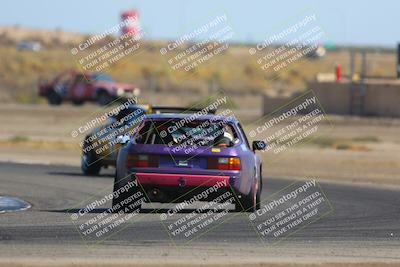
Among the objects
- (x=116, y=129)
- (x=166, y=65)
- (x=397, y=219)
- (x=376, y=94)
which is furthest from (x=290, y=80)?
(x=397, y=219)

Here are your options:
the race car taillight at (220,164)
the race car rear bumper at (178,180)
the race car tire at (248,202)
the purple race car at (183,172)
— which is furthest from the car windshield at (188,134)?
the race car tire at (248,202)

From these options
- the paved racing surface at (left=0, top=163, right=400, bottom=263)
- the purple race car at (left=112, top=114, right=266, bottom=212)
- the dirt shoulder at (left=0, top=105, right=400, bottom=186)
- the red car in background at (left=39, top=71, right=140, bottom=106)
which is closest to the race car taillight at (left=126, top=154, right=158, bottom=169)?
the purple race car at (left=112, top=114, right=266, bottom=212)

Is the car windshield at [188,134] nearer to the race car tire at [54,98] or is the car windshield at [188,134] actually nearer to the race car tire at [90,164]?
the race car tire at [90,164]

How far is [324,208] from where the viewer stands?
58.2 ft

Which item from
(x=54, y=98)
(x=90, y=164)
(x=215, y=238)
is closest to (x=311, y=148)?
(x=90, y=164)

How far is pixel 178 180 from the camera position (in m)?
15.5

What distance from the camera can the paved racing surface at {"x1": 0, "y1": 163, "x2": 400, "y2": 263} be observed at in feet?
38.9

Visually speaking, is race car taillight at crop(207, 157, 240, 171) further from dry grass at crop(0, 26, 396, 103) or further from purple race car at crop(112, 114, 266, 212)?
dry grass at crop(0, 26, 396, 103)

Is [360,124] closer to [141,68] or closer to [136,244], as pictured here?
[136,244]

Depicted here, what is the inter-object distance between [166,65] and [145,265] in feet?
281

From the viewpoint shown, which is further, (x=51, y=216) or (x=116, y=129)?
(x=116, y=129)

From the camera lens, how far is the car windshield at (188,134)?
16.0 m

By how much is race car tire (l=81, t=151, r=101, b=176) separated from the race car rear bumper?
797 centimetres

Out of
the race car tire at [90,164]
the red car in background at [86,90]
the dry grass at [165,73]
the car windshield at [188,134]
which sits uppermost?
the car windshield at [188,134]
